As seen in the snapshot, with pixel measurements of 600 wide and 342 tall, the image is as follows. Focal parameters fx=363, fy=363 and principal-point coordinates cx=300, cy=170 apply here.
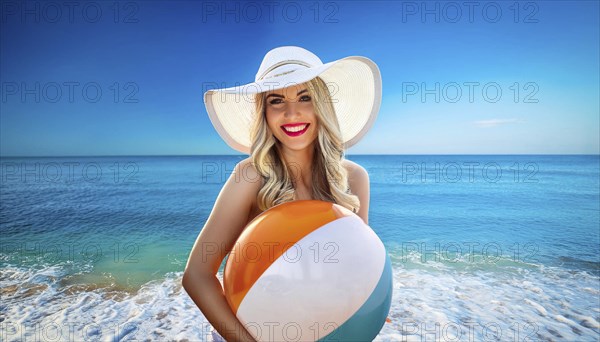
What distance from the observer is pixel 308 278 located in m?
1.63

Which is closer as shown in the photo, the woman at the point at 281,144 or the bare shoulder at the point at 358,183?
the woman at the point at 281,144

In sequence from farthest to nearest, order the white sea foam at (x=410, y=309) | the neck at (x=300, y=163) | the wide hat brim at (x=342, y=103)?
the white sea foam at (x=410, y=309), the wide hat brim at (x=342, y=103), the neck at (x=300, y=163)

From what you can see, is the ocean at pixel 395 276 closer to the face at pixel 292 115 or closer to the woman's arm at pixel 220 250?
the woman's arm at pixel 220 250

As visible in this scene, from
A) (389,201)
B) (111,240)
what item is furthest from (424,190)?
(111,240)

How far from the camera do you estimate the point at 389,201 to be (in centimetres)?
2042

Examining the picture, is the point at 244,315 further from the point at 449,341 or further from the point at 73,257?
the point at 73,257

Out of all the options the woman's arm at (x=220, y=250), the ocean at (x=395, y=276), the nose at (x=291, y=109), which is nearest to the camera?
the woman's arm at (x=220, y=250)

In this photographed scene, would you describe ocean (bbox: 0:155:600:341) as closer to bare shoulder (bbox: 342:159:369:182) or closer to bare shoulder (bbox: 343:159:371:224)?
bare shoulder (bbox: 343:159:371:224)

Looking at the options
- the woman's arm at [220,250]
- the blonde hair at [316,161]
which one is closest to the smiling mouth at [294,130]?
the blonde hair at [316,161]

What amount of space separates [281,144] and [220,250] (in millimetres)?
918

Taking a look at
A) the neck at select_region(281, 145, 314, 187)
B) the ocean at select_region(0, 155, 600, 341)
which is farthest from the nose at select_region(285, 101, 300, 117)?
the ocean at select_region(0, 155, 600, 341)

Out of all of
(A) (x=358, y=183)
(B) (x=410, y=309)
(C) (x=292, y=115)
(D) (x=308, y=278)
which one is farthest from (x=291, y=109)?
(B) (x=410, y=309)

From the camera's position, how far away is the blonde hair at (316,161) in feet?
8.22

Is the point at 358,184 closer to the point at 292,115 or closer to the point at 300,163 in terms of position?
the point at 300,163
